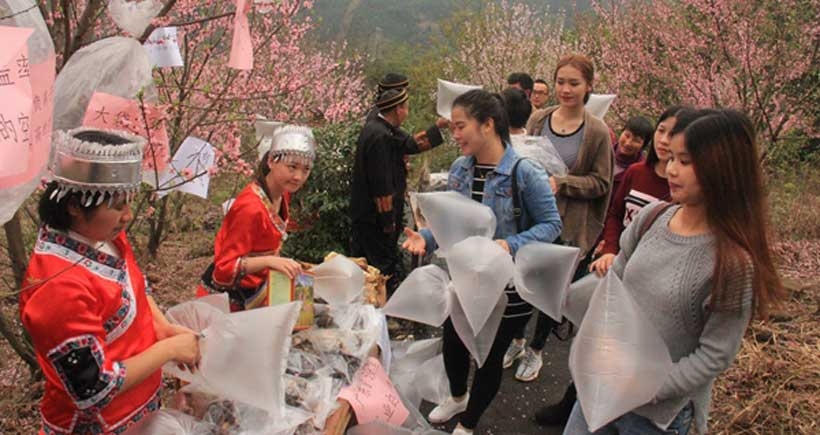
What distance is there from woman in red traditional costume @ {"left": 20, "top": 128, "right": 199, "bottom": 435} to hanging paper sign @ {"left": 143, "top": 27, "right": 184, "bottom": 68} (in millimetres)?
1189

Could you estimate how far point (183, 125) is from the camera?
4121 mm

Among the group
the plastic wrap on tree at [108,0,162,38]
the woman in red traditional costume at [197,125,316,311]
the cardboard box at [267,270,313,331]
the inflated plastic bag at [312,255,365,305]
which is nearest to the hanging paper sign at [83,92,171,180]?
the plastic wrap on tree at [108,0,162,38]

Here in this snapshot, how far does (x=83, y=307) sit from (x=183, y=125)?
10.7ft

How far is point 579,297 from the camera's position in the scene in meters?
2.04

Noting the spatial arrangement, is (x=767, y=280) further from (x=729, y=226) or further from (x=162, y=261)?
(x=162, y=261)

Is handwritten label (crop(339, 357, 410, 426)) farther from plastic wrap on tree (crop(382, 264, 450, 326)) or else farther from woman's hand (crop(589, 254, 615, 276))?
woman's hand (crop(589, 254, 615, 276))

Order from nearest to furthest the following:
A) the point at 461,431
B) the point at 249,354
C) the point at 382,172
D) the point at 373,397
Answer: the point at 249,354 → the point at 373,397 → the point at 461,431 → the point at 382,172

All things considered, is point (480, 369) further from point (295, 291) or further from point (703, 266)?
point (703, 266)

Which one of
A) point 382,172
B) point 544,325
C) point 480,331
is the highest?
point 382,172

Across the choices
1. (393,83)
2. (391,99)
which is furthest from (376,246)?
(393,83)

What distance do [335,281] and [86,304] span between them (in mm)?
1245

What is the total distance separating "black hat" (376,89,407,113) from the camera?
11.6 feet

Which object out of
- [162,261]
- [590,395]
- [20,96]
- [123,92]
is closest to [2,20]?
[20,96]

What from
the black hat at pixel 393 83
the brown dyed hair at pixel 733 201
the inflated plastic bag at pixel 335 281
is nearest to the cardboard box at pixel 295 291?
the inflated plastic bag at pixel 335 281
